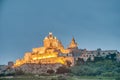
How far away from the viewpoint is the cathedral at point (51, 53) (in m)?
25.0

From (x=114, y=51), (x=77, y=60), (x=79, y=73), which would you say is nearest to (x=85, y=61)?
(x=77, y=60)

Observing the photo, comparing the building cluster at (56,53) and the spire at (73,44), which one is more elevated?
the spire at (73,44)

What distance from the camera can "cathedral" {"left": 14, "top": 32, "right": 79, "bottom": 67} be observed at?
2497cm

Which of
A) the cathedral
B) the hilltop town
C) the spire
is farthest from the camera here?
the spire

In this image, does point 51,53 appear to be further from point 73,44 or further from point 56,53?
point 73,44

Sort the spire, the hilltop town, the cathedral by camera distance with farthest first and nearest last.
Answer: the spire < the cathedral < the hilltop town

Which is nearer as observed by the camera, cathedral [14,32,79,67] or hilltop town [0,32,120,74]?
hilltop town [0,32,120,74]

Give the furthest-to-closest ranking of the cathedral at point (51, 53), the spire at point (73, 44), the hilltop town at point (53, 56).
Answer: the spire at point (73, 44)
the cathedral at point (51, 53)
the hilltop town at point (53, 56)

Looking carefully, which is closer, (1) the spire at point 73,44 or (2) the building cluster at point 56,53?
(2) the building cluster at point 56,53

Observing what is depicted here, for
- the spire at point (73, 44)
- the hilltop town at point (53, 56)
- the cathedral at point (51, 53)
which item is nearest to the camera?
the hilltop town at point (53, 56)

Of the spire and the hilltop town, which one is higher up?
the spire

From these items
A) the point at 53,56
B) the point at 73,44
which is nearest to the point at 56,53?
the point at 53,56

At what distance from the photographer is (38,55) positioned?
26328 millimetres

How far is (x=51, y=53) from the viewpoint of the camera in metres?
25.9
